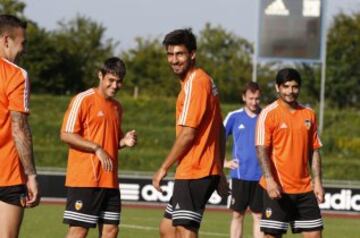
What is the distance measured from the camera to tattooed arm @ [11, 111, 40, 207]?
784cm

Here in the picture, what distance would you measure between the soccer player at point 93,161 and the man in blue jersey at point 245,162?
3.35m

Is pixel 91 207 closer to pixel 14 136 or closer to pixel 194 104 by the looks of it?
pixel 194 104

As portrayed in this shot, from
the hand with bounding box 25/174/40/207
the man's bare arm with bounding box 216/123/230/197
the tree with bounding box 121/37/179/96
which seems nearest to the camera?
the hand with bounding box 25/174/40/207

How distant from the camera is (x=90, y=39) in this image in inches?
2709

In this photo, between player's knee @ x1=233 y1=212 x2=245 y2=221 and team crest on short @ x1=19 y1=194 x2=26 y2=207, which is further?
player's knee @ x1=233 y1=212 x2=245 y2=221

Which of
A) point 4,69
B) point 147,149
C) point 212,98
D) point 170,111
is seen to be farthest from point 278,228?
point 170,111

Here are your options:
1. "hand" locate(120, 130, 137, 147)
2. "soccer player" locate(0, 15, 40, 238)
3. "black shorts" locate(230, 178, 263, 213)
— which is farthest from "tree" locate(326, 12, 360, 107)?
"soccer player" locate(0, 15, 40, 238)

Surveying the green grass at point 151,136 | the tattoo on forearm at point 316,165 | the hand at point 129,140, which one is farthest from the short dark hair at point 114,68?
the green grass at point 151,136

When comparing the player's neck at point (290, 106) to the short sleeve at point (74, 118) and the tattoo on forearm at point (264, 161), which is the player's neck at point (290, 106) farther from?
the short sleeve at point (74, 118)

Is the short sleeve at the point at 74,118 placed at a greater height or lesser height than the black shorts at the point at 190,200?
greater

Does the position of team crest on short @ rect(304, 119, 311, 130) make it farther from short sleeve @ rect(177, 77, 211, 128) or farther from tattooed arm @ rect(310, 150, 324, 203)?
short sleeve @ rect(177, 77, 211, 128)

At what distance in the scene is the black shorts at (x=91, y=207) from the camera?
34.3 feet

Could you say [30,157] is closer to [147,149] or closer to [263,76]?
→ [147,149]

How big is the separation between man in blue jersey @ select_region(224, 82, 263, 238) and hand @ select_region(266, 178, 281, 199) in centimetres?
295
